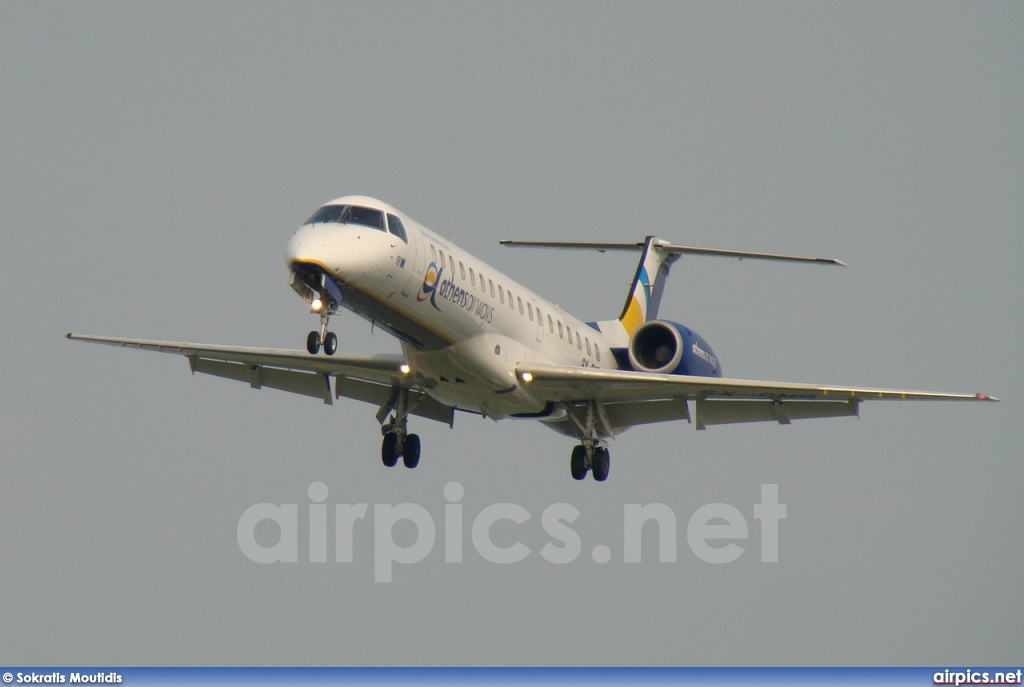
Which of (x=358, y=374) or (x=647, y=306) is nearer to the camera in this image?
(x=358, y=374)

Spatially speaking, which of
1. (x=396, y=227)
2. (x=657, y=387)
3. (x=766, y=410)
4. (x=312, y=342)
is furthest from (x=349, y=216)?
(x=766, y=410)

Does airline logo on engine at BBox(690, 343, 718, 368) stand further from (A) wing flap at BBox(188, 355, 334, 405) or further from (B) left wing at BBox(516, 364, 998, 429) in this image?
(A) wing flap at BBox(188, 355, 334, 405)

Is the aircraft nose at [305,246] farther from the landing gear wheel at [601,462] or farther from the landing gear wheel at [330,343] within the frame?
the landing gear wheel at [601,462]

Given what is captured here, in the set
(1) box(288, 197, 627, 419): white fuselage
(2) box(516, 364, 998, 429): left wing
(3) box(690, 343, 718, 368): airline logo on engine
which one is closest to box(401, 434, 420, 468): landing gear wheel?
(1) box(288, 197, 627, 419): white fuselage

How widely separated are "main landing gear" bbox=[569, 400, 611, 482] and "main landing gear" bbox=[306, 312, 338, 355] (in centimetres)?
646

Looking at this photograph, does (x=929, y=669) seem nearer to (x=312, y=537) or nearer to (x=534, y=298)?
(x=534, y=298)

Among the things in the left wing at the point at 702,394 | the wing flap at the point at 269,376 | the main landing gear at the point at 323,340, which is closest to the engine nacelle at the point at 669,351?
the left wing at the point at 702,394

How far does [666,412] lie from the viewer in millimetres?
26562

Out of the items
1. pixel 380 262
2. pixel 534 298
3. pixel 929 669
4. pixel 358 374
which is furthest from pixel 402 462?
pixel 929 669

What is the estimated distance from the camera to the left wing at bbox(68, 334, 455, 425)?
2498 cm

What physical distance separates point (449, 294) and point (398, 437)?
3.98 m

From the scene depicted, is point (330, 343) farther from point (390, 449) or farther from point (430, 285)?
point (390, 449)

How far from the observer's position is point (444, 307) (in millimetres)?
22781

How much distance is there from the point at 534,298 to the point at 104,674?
856 centimetres
